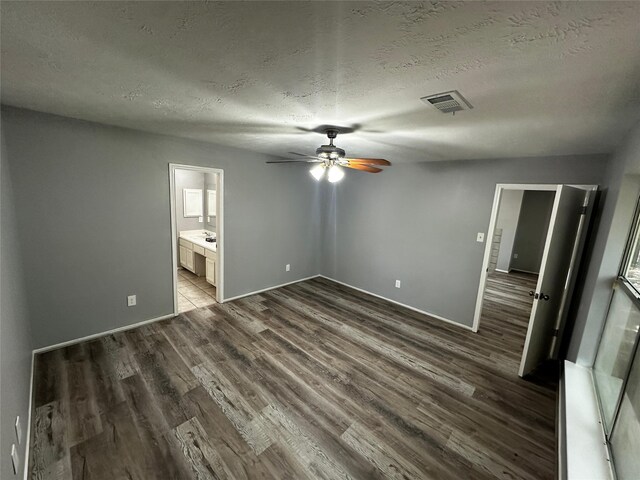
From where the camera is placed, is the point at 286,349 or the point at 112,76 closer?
the point at 112,76

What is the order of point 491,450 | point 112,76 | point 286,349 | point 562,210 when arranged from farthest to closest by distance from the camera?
point 286,349
point 562,210
point 491,450
point 112,76

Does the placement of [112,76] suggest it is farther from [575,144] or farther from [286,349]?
[575,144]

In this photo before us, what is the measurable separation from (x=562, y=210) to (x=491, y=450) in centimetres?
206

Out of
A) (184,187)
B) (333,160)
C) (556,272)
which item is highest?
(333,160)

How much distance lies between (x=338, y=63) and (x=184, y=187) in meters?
4.81

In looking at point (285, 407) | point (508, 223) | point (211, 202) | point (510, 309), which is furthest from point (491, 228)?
point (211, 202)

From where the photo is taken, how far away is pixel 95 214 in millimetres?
2605

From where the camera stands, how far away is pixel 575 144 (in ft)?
7.46

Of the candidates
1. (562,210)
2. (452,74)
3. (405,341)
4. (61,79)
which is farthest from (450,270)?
(61,79)

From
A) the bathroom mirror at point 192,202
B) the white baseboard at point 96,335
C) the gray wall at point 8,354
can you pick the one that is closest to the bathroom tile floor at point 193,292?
the white baseboard at point 96,335

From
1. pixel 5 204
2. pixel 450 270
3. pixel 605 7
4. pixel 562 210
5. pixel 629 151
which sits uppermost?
pixel 605 7

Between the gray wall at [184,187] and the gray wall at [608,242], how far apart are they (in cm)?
569

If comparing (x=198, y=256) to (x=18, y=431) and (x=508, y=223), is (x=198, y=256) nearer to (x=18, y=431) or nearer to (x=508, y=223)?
(x=18, y=431)

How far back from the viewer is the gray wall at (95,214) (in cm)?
227
